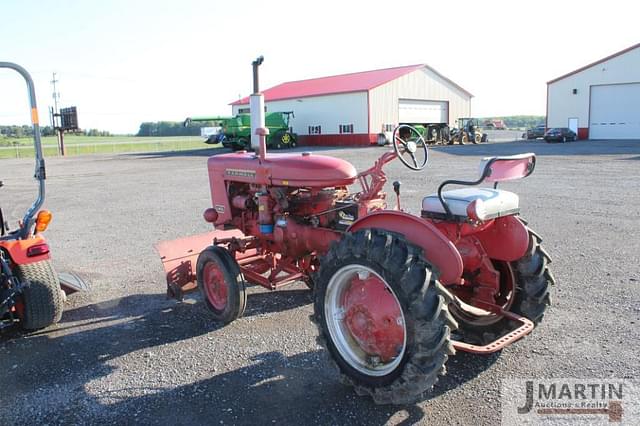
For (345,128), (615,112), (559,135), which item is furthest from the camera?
(345,128)

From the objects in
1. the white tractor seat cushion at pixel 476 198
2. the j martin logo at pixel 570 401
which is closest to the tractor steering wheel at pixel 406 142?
the white tractor seat cushion at pixel 476 198

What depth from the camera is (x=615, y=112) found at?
123ft

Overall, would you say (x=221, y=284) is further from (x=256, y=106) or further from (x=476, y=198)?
(x=476, y=198)

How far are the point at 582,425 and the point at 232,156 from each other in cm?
348

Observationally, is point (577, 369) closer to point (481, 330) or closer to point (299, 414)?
point (481, 330)

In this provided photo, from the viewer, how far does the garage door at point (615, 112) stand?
3675cm

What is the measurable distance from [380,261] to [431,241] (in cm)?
34

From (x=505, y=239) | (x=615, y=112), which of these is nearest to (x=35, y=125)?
(x=505, y=239)

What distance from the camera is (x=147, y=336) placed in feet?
14.1

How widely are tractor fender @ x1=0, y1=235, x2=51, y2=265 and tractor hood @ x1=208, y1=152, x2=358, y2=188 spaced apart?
1.70 meters

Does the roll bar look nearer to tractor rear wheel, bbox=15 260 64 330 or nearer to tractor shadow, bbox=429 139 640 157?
tractor rear wheel, bbox=15 260 64 330

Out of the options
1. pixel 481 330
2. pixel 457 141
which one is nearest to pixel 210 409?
pixel 481 330

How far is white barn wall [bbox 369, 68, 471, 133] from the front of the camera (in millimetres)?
37469

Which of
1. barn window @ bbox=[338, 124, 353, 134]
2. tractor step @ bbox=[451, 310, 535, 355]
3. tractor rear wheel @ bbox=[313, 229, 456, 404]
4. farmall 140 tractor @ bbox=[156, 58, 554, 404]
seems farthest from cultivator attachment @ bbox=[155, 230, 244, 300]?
barn window @ bbox=[338, 124, 353, 134]
